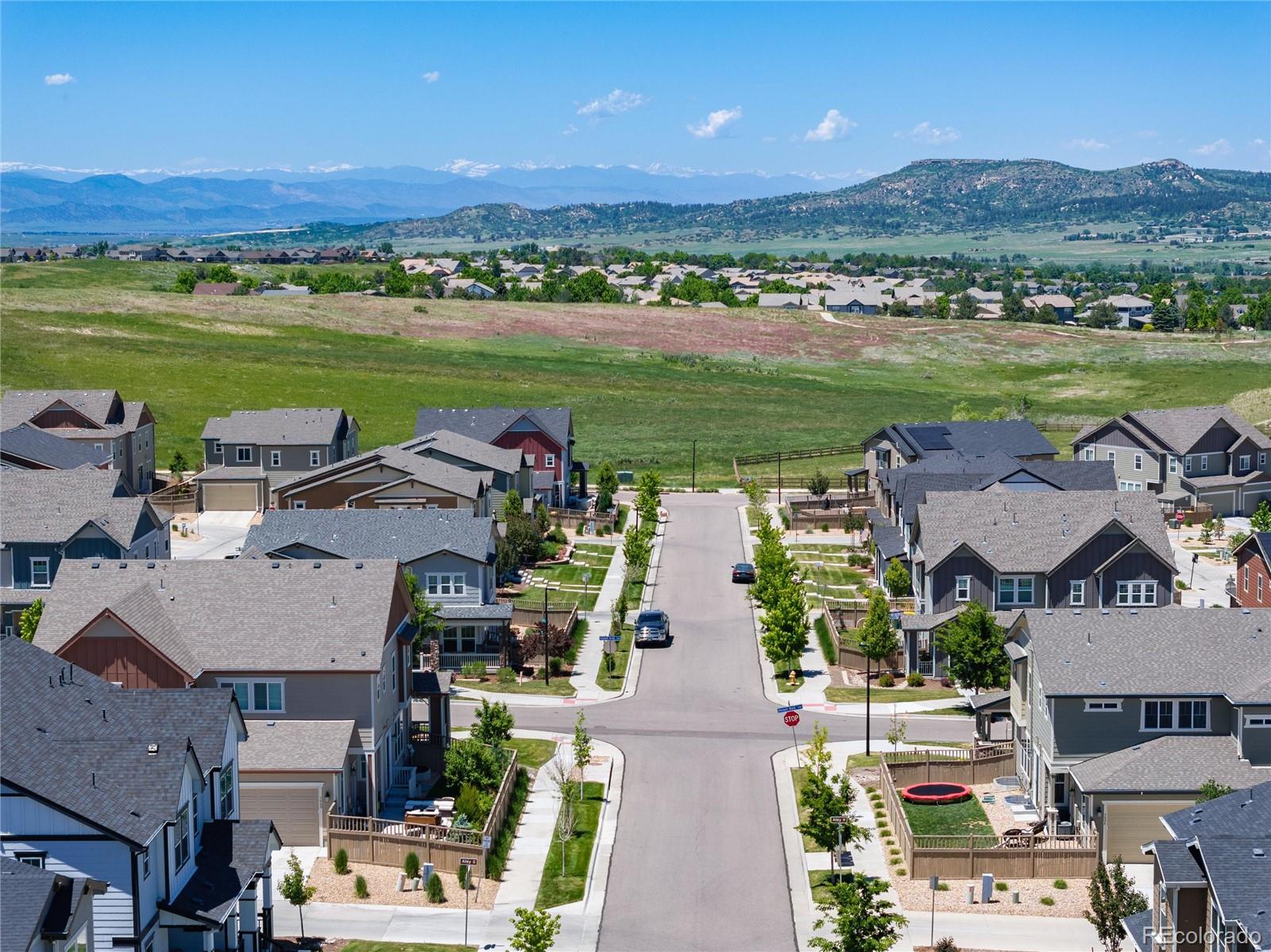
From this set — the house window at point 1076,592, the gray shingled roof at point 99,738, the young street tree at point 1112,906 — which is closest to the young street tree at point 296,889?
the gray shingled roof at point 99,738

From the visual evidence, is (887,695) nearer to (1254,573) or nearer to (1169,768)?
(1169,768)

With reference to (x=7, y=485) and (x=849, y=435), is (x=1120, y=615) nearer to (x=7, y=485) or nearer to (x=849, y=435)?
(x=7, y=485)

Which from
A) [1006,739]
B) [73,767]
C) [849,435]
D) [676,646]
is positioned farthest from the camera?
[849,435]

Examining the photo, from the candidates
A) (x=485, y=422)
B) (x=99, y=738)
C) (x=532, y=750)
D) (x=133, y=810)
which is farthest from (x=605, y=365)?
(x=133, y=810)

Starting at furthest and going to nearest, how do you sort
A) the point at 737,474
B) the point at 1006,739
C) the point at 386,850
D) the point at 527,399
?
the point at 527,399
the point at 737,474
the point at 1006,739
the point at 386,850

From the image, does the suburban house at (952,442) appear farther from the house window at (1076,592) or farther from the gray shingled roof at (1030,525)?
the house window at (1076,592)

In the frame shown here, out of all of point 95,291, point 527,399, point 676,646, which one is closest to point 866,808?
point 676,646
